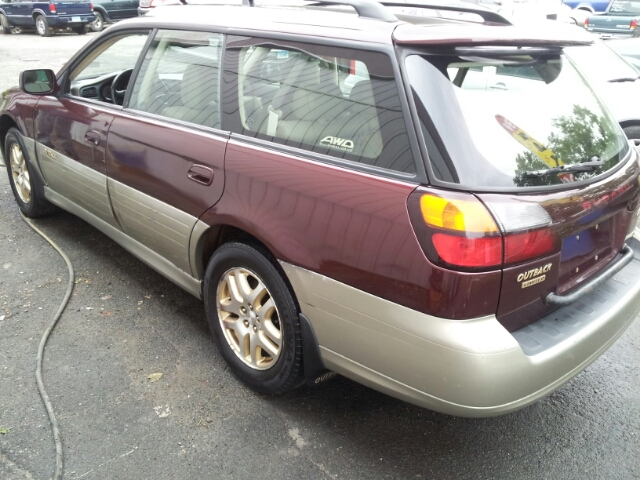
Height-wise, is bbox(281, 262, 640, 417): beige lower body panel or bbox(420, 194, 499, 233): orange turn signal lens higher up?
bbox(420, 194, 499, 233): orange turn signal lens

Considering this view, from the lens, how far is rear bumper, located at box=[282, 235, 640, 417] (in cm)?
206

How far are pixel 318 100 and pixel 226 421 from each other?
1.48 m

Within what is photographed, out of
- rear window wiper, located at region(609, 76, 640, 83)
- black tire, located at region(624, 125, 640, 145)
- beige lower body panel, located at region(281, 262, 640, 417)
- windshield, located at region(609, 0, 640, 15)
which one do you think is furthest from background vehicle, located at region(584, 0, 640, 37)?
beige lower body panel, located at region(281, 262, 640, 417)

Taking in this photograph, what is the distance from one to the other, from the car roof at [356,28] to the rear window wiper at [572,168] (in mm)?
489

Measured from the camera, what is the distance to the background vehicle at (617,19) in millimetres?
13859

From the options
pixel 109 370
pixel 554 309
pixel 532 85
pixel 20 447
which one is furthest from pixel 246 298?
pixel 532 85

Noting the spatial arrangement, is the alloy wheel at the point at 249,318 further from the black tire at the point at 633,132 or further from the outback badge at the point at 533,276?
the black tire at the point at 633,132

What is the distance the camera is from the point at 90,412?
278 centimetres

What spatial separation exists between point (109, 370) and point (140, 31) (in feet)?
6.23

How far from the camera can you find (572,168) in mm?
2316

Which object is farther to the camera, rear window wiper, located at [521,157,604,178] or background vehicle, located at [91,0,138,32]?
background vehicle, located at [91,0,138,32]

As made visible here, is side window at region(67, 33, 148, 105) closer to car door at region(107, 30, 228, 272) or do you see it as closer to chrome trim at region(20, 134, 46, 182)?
car door at region(107, 30, 228, 272)

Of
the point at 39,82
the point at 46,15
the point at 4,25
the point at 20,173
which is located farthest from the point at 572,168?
the point at 4,25

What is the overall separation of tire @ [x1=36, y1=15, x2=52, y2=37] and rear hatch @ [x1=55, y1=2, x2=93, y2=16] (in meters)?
0.62
